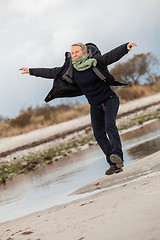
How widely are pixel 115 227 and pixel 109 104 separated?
9.60 feet

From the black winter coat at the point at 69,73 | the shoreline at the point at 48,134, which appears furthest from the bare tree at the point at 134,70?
the black winter coat at the point at 69,73

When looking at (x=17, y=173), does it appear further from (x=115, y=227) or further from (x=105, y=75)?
(x=115, y=227)

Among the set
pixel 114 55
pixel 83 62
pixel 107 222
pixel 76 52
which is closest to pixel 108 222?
pixel 107 222

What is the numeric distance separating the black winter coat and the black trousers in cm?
31

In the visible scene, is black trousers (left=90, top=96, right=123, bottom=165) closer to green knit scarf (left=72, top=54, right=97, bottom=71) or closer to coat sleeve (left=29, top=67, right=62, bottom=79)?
green knit scarf (left=72, top=54, right=97, bottom=71)

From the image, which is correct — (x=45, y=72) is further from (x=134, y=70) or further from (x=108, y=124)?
(x=134, y=70)

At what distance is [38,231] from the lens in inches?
128

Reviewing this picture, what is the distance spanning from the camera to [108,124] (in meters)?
5.34

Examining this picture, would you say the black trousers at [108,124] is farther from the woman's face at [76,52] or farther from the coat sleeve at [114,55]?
the woman's face at [76,52]

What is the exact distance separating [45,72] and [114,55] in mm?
1201

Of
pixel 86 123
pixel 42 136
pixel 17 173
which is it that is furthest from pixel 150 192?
pixel 86 123

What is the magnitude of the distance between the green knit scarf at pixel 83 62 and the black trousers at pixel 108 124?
0.58 meters

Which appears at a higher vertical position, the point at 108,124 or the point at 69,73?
the point at 69,73

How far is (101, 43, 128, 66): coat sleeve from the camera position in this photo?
496cm
